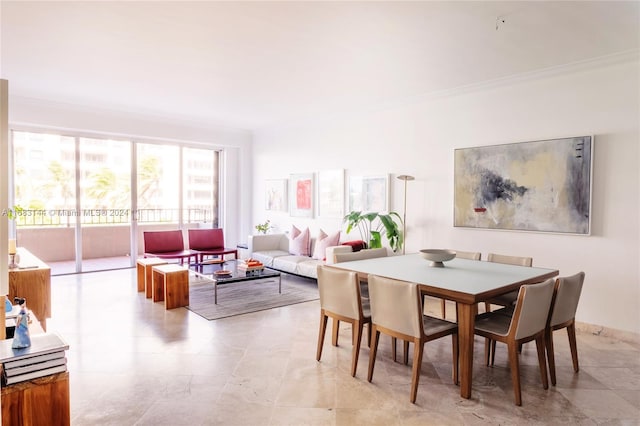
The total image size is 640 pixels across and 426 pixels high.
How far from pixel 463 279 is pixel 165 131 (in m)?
6.26

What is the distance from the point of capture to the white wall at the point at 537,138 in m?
3.80

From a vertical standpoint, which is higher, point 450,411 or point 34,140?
point 34,140

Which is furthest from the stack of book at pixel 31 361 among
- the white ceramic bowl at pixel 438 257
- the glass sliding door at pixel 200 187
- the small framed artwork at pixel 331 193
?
the glass sliding door at pixel 200 187

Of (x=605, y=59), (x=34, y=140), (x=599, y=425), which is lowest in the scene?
(x=599, y=425)

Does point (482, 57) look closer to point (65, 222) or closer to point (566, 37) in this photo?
point (566, 37)

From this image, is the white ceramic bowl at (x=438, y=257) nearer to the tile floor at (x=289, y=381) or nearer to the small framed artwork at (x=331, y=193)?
the tile floor at (x=289, y=381)

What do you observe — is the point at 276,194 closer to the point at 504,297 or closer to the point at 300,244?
the point at 300,244

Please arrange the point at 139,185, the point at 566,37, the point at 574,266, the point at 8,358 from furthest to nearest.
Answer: the point at 139,185 < the point at 574,266 < the point at 566,37 < the point at 8,358

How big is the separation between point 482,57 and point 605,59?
3.88 feet

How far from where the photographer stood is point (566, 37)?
342 centimetres

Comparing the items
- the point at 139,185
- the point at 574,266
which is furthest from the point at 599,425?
the point at 139,185

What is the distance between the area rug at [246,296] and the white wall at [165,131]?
8.28ft

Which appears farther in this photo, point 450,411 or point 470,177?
point 470,177

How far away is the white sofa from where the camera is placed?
19.0ft
